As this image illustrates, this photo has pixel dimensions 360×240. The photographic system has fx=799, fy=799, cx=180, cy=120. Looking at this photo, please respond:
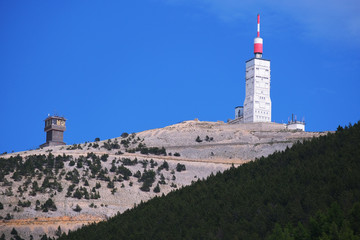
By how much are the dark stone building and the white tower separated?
1379 inches

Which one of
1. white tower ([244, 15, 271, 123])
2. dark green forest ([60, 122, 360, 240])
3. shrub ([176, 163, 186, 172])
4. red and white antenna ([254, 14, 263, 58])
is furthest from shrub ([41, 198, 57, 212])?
red and white antenna ([254, 14, 263, 58])

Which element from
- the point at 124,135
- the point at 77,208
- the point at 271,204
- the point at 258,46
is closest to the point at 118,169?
the point at 77,208

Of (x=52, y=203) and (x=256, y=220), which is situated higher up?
(x=52, y=203)

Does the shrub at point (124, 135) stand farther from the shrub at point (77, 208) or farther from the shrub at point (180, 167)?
the shrub at point (77, 208)

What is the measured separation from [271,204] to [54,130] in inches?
3363

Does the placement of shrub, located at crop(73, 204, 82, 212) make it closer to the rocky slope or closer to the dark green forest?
the rocky slope

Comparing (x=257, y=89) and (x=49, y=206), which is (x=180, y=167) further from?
(x=257, y=89)

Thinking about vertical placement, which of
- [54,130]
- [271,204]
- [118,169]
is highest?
[54,130]

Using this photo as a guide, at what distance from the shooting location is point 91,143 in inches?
5320

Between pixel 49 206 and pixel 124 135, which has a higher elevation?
pixel 124 135

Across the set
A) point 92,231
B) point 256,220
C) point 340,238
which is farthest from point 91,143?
point 340,238

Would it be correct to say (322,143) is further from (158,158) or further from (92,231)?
(158,158)

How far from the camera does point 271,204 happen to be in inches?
2559

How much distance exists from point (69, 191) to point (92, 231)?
26.6 m
